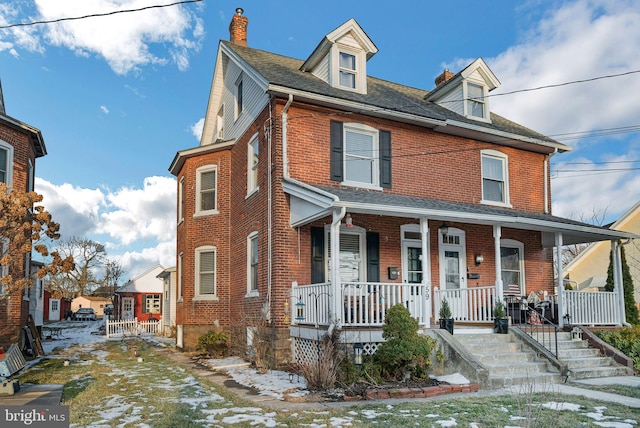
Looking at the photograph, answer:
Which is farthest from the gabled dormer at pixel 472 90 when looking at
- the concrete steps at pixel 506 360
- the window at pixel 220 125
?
the window at pixel 220 125

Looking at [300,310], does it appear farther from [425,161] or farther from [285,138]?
[425,161]

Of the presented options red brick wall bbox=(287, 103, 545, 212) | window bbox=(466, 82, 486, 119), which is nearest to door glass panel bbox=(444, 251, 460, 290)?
red brick wall bbox=(287, 103, 545, 212)

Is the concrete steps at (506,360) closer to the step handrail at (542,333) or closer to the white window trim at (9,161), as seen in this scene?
the step handrail at (542,333)

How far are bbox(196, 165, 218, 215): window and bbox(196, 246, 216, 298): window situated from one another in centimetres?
126

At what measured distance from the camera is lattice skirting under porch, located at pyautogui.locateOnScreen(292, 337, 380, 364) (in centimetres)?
1046

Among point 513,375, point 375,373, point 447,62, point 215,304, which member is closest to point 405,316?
point 375,373

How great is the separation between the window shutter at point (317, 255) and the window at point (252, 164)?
8.44 feet

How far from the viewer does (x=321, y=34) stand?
48.8 ft

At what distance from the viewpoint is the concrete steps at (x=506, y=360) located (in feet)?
33.0

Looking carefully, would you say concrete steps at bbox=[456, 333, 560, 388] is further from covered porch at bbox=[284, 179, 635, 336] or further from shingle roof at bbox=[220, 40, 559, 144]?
shingle roof at bbox=[220, 40, 559, 144]

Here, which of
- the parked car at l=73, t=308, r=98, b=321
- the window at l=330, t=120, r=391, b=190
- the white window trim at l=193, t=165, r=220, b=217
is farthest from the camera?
the parked car at l=73, t=308, r=98, b=321

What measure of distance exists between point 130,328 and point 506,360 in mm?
19362

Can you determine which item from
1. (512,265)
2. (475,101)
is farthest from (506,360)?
(475,101)

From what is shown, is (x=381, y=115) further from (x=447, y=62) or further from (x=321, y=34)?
(x=447, y=62)
